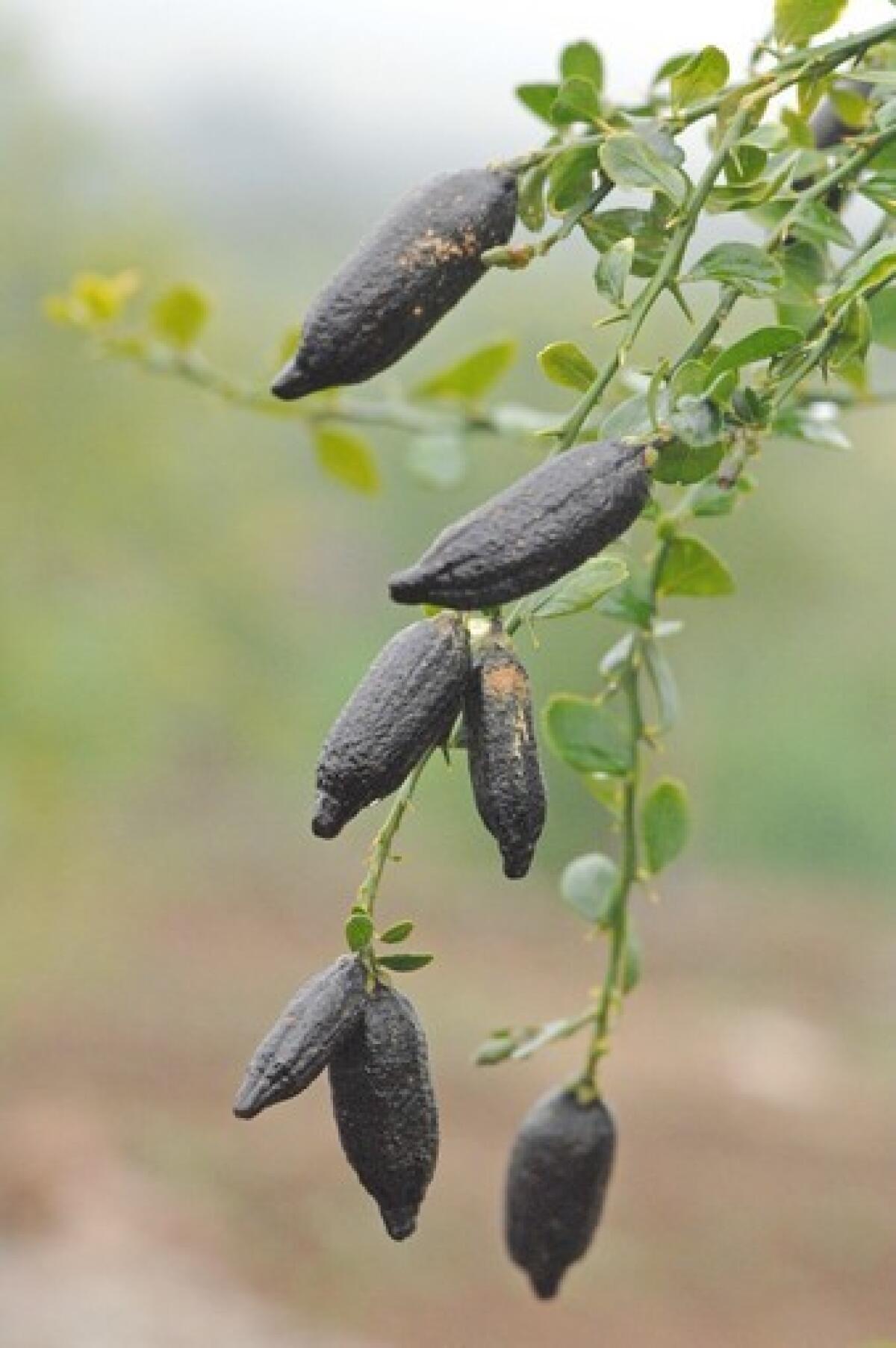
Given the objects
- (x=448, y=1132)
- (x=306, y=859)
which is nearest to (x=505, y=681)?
(x=448, y=1132)

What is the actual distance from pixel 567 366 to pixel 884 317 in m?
0.09

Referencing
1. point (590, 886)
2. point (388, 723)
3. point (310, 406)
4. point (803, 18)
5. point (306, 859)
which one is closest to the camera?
point (388, 723)

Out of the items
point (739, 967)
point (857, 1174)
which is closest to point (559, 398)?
point (857, 1174)

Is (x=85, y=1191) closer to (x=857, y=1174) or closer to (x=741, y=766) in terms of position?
(x=857, y=1174)

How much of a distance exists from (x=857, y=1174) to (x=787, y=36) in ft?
13.7

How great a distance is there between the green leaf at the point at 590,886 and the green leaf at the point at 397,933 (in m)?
0.16

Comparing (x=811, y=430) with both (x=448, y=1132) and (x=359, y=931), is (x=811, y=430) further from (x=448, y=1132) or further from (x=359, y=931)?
(x=448, y=1132)

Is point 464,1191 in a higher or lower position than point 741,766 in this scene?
lower

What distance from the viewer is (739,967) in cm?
567

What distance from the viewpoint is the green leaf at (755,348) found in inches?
13.1

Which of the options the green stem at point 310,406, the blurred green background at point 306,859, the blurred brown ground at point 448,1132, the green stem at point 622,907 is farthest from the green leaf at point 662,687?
the blurred brown ground at point 448,1132

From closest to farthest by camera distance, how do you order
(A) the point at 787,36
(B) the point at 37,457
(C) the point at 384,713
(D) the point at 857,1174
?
1. (C) the point at 384,713
2. (A) the point at 787,36
3. (B) the point at 37,457
4. (D) the point at 857,1174

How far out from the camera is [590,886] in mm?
489

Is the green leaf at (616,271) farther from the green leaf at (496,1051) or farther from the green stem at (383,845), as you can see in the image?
the green leaf at (496,1051)
